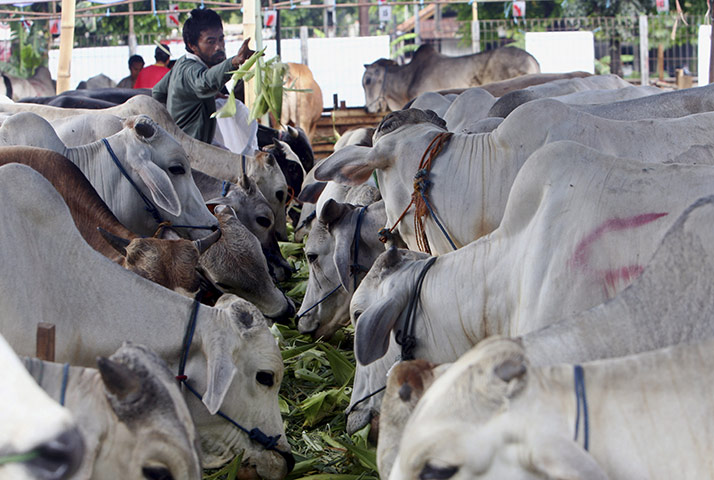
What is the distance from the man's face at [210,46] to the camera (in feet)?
20.8

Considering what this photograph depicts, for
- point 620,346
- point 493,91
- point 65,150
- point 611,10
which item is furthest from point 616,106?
point 611,10

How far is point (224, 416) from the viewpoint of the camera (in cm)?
305

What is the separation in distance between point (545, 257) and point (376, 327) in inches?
22.9

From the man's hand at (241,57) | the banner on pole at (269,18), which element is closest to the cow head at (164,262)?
the man's hand at (241,57)

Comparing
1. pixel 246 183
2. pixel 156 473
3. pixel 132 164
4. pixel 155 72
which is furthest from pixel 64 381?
pixel 155 72

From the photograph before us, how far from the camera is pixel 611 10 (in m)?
24.9

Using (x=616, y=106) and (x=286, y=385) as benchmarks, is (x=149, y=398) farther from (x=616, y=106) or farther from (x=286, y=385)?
(x=616, y=106)

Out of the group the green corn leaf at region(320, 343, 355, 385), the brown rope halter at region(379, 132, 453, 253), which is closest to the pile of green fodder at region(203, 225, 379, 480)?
the green corn leaf at region(320, 343, 355, 385)

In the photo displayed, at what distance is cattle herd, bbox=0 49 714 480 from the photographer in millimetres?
1673

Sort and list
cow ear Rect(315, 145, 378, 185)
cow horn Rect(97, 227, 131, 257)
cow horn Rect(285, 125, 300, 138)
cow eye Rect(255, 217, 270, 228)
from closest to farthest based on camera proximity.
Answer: cow horn Rect(97, 227, 131, 257)
cow ear Rect(315, 145, 378, 185)
cow eye Rect(255, 217, 270, 228)
cow horn Rect(285, 125, 300, 138)

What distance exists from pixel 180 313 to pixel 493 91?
8.23m

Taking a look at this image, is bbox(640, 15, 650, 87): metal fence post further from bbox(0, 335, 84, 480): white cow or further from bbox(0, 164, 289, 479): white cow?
bbox(0, 335, 84, 480): white cow

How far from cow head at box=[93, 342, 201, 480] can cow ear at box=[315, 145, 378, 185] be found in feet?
7.28

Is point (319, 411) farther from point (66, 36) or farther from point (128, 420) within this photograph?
point (66, 36)
